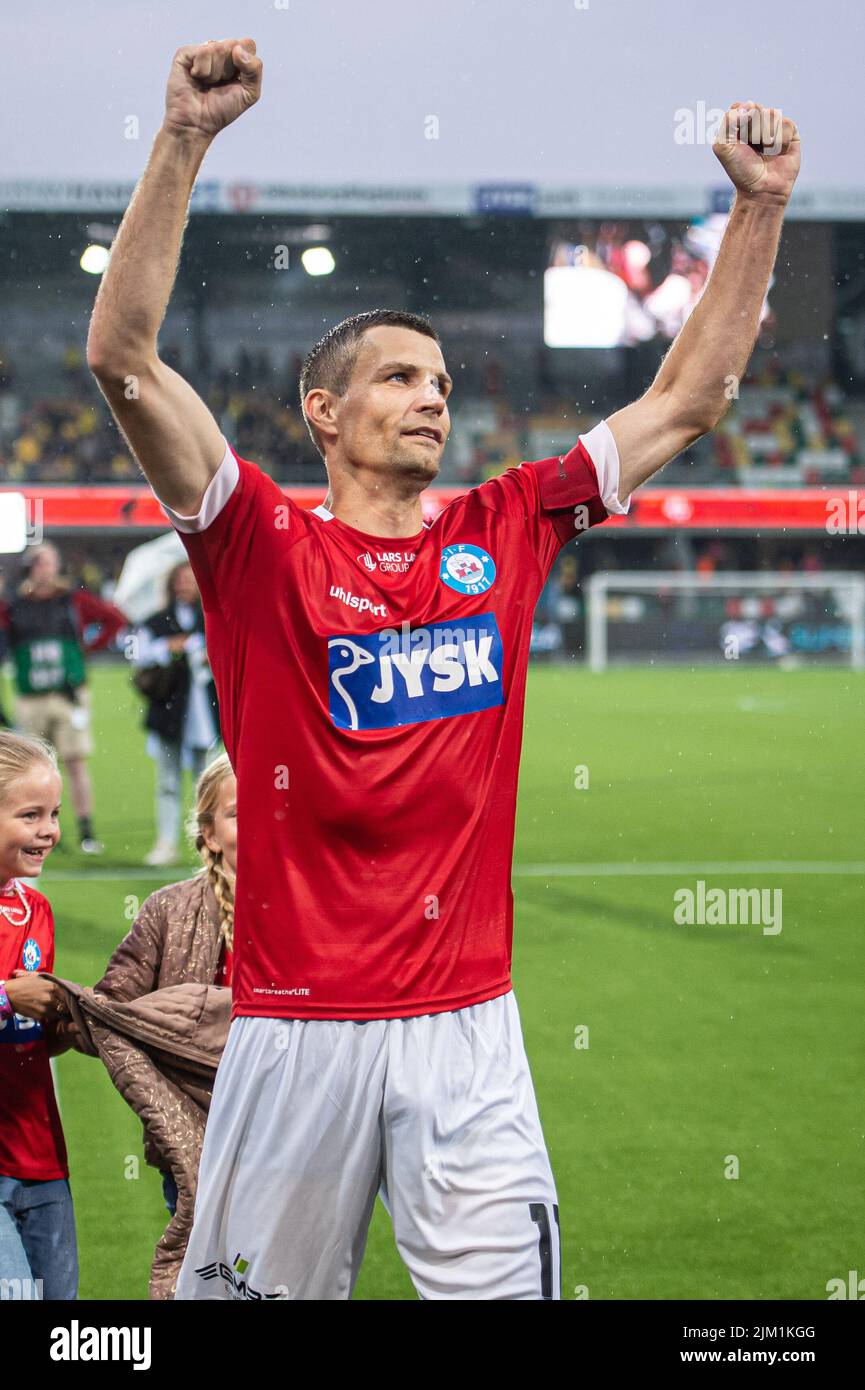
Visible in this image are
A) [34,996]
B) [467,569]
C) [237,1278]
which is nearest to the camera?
[237,1278]

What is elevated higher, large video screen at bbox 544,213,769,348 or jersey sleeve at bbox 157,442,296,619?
large video screen at bbox 544,213,769,348

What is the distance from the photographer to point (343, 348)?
2.64 m

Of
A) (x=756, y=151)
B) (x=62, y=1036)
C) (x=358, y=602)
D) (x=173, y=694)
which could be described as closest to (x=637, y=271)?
(x=173, y=694)

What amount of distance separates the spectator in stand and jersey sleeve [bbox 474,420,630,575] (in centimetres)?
759

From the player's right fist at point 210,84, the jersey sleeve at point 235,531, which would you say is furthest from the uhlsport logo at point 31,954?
the player's right fist at point 210,84

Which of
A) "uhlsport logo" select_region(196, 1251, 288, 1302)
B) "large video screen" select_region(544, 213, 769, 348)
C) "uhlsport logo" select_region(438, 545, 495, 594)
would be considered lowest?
"uhlsport logo" select_region(196, 1251, 288, 1302)

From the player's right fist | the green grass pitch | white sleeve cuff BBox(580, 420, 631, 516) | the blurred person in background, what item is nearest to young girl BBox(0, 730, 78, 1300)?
the green grass pitch

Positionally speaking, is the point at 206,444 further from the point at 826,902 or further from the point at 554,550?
the point at 826,902

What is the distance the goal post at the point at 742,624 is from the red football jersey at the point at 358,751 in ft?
81.7

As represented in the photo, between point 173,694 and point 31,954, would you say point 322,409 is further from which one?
point 173,694

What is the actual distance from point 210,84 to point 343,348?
1.79ft

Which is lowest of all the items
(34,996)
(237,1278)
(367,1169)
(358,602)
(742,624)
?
(237,1278)

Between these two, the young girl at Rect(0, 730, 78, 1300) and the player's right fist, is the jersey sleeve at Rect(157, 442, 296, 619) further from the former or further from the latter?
the young girl at Rect(0, 730, 78, 1300)

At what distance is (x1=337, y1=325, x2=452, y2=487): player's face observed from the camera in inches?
100
